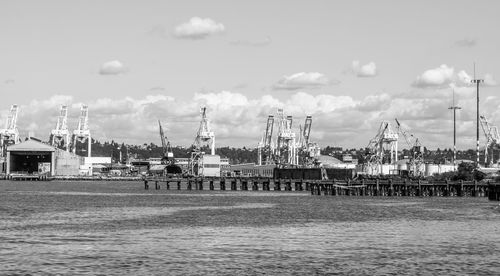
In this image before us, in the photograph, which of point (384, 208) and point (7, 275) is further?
point (384, 208)

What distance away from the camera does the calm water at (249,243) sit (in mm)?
49219

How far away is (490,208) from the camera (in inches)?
4252

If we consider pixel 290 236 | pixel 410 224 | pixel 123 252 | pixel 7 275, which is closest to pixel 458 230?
pixel 410 224

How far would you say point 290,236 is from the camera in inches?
2662

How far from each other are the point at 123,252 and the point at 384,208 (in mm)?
59449

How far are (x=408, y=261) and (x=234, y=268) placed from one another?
10301 mm

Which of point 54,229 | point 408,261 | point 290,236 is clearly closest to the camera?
point 408,261

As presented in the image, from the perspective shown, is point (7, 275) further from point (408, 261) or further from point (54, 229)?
point (54, 229)

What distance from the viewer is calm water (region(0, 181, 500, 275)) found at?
4922 cm

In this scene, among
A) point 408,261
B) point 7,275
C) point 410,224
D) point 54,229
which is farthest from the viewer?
point 410,224

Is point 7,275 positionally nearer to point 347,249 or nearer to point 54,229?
point 347,249

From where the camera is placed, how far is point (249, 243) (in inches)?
2437

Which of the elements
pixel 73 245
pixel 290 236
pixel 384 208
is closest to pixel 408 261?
pixel 290 236

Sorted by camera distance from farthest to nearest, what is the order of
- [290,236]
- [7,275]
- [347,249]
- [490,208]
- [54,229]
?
[490,208], [54,229], [290,236], [347,249], [7,275]
